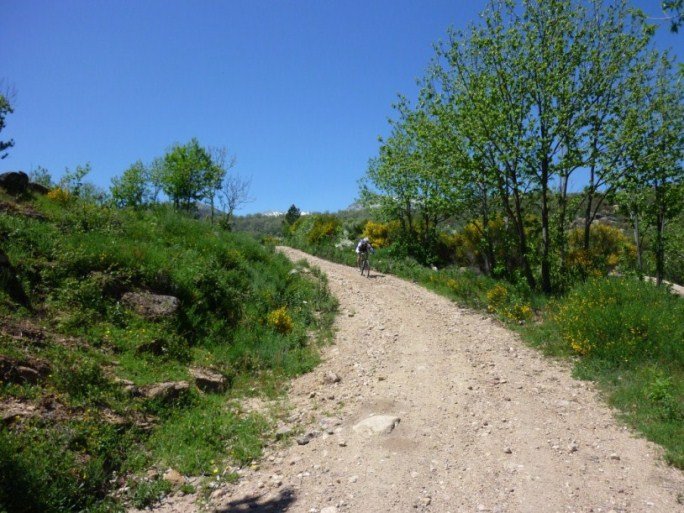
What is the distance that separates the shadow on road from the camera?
14.7ft

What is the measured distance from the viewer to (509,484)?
4.69 m

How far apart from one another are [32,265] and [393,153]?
18.5 m

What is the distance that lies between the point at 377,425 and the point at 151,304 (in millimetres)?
5525

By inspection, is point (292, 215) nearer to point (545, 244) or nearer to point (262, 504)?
point (545, 244)

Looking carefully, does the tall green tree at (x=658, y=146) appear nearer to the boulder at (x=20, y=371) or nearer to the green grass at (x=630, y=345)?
the green grass at (x=630, y=345)

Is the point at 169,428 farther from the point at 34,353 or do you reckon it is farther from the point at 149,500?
the point at 34,353

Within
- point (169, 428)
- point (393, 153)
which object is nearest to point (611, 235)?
point (393, 153)

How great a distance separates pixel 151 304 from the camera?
29.3 feet

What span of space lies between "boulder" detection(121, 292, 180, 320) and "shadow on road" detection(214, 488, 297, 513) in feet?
16.4

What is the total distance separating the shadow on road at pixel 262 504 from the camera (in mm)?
4477

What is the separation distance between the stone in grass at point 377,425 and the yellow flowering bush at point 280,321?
446cm

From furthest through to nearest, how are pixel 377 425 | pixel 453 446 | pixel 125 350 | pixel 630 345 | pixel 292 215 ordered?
pixel 292 215 < pixel 630 345 < pixel 125 350 < pixel 377 425 < pixel 453 446

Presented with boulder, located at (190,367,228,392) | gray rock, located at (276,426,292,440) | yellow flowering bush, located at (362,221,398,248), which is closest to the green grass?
gray rock, located at (276,426,292,440)

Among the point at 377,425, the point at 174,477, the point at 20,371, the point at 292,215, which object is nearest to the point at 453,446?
the point at 377,425
